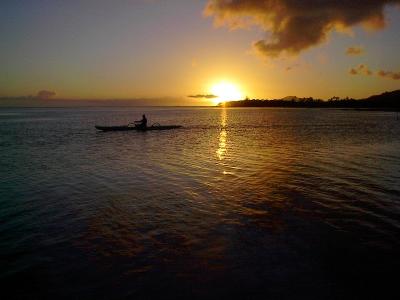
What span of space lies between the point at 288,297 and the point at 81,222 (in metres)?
9.45

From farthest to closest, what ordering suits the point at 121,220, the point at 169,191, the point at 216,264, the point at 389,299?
1. the point at 169,191
2. the point at 121,220
3. the point at 216,264
4. the point at 389,299

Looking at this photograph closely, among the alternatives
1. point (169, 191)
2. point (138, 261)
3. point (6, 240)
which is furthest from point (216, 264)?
point (169, 191)

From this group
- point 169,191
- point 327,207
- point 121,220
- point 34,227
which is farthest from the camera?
point 169,191

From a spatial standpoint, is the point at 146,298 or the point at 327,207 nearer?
the point at 146,298

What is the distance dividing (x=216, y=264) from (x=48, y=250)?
6.03m

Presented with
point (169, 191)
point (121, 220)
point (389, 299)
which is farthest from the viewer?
point (169, 191)

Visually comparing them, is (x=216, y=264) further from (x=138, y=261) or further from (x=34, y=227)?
(x=34, y=227)

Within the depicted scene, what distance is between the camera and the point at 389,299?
9.27 m

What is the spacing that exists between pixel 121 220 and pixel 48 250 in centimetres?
359

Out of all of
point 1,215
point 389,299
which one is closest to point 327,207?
point 389,299

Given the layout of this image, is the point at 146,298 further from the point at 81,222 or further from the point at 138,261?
the point at 81,222

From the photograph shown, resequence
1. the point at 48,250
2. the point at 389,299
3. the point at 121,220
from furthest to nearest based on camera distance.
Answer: the point at 121,220
the point at 48,250
the point at 389,299

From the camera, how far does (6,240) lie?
1280 centimetres

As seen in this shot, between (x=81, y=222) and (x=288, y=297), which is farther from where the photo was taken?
(x=81, y=222)
